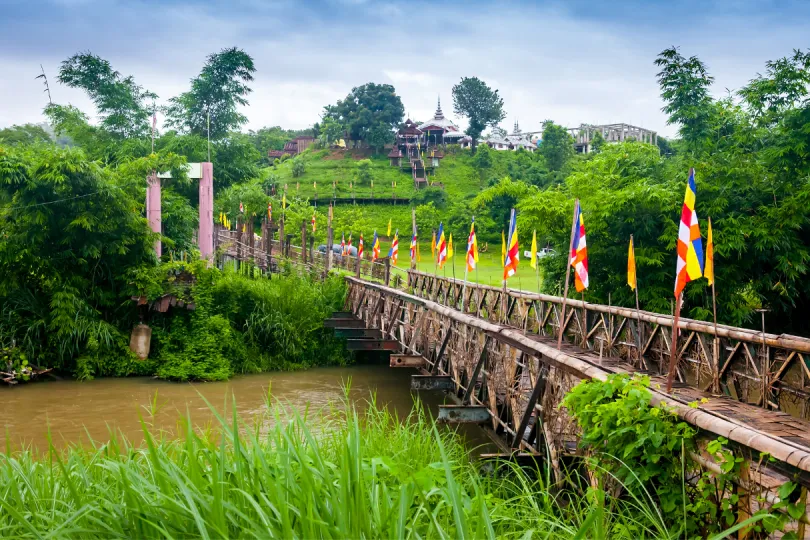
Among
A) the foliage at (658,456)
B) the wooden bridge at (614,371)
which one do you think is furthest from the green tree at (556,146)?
the foliage at (658,456)

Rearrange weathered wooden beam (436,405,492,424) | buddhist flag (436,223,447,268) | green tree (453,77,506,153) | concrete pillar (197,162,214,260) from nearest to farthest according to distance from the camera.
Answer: weathered wooden beam (436,405,492,424) → buddhist flag (436,223,447,268) → concrete pillar (197,162,214,260) → green tree (453,77,506,153)

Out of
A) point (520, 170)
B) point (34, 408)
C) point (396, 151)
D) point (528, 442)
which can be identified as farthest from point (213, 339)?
point (396, 151)

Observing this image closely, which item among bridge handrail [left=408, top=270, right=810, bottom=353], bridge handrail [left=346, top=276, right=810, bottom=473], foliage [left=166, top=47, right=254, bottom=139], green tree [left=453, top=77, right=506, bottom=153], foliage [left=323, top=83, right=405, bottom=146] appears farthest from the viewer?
green tree [left=453, top=77, right=506, bottom=153]

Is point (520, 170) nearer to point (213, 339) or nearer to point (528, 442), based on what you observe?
point (213, 339)

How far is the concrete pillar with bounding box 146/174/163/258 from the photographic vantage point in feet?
70.3

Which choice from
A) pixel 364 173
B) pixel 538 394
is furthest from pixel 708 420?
pixel 364 173

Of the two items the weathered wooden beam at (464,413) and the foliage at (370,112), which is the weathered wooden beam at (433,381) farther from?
the foliage at (370,112)

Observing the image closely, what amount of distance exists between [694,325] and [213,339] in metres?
14.0

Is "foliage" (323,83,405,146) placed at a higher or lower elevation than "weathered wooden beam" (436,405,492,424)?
higher

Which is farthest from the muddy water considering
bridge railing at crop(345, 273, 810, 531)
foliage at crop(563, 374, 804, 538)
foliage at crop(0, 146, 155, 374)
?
foliage at crop(563, 374, 804, 538)

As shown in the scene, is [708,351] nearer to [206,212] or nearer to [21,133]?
[206,212]

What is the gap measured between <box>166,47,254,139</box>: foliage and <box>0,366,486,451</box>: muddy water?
15557mm

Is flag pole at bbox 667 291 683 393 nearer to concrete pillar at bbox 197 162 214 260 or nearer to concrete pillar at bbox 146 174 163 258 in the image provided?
concrete pillar at bbox 146 174 163 258

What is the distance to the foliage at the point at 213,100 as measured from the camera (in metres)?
32.2
